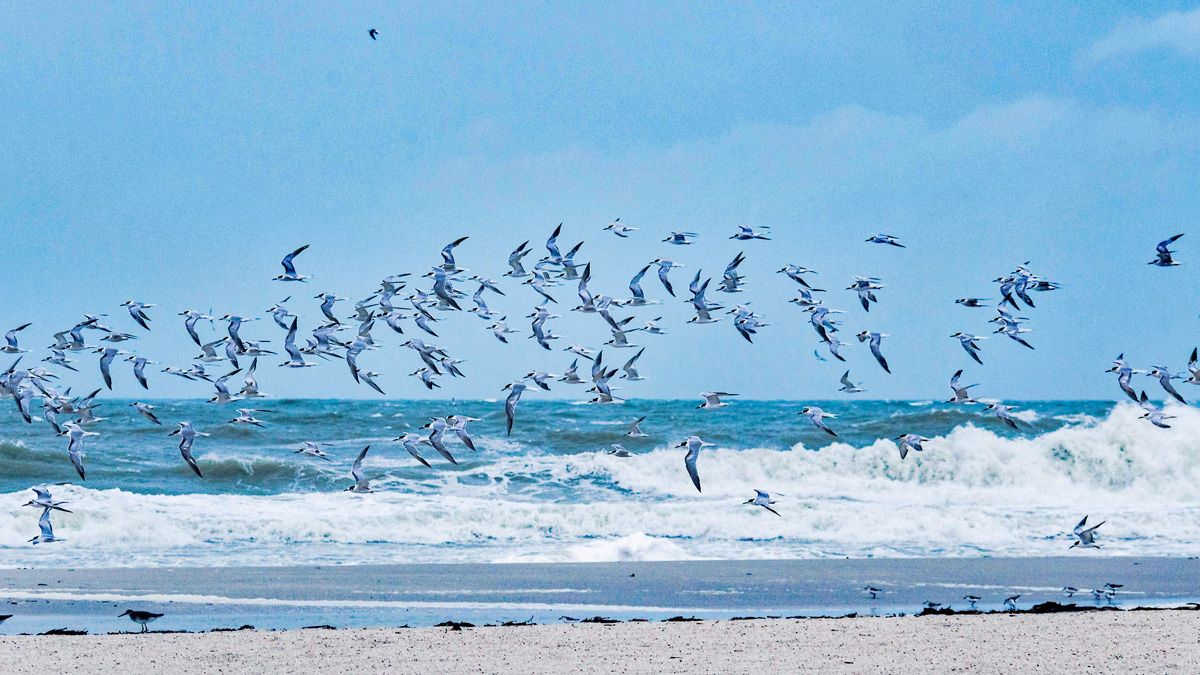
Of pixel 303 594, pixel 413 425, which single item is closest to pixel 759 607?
pixel 303 594

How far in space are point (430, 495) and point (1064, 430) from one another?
18.7m

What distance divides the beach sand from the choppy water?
22.2 ft

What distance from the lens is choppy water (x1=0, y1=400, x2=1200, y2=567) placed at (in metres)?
21.6

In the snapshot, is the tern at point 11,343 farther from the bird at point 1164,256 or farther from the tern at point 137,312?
the bird at point 1164,256

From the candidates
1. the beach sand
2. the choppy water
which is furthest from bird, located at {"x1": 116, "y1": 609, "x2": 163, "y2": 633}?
the choppy water

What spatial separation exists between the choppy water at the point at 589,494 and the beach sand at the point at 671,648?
22.2ft

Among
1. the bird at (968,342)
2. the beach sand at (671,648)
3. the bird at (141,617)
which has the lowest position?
the bird at (141,617)

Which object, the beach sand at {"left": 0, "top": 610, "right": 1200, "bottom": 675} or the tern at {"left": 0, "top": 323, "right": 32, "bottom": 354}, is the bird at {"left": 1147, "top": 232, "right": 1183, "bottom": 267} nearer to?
the beach sand at {"left": 0, "top": 610, "right": 1200, "bottom": 675}

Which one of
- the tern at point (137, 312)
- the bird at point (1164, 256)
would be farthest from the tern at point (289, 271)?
the bird at point (1164, 256)

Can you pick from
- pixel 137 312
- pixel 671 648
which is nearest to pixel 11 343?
pixel 137 312

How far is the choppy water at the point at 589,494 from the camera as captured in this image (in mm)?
21594

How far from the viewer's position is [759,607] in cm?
1548

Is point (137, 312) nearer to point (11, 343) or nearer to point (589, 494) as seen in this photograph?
point (11, 343)

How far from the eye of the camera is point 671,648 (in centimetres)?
1248
